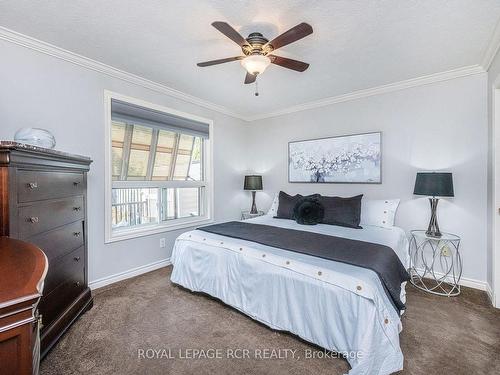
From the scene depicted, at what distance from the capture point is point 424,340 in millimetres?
1864

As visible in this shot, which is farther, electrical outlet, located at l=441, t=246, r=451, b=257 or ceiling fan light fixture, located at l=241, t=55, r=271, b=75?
electrical outlet, located at l=441, t=246, r=451, b=257

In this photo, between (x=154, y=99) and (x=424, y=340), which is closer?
(x=424, y=340)

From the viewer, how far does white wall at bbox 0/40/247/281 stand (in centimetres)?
217

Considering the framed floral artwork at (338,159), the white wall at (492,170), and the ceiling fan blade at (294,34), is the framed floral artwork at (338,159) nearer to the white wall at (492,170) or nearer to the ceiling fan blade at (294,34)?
the white wall at (492,170)

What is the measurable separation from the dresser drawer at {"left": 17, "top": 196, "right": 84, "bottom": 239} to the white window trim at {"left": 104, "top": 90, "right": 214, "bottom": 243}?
65 cm

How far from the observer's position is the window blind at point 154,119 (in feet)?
9.59

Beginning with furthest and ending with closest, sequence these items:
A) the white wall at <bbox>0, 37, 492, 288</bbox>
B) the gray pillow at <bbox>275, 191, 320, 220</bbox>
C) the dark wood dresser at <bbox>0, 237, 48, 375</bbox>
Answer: the gray pillow at <bbox>275, 191, 320, 220</bbox> → the white wall at <bbox>0, 37, 492, 288</bbox> → the dark wood dresser at <bbox>0, 237, 48, 375</bbox>

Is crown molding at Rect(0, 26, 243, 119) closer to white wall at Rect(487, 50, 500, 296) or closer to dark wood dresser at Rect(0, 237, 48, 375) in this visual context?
dark wood dresser at Rect(0, 237, 48, 375)

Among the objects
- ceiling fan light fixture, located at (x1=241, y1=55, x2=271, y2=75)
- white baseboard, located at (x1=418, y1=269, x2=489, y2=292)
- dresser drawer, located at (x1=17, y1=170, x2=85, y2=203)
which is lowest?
white baseboard, located at (x1=418, y1=269, x2=489, y2=292)

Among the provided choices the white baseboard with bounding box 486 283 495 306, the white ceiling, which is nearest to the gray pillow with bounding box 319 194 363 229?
the white baseboard with bounding box 486 283 495 306

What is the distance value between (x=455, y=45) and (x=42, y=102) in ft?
Answer: 12.8

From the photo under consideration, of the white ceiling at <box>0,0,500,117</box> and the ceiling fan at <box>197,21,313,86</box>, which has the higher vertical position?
the white ceiling at <box>0,0,500,117</box>

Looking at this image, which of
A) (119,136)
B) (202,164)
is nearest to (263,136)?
(202,164)

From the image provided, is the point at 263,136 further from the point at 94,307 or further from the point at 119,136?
the point at 94,307
